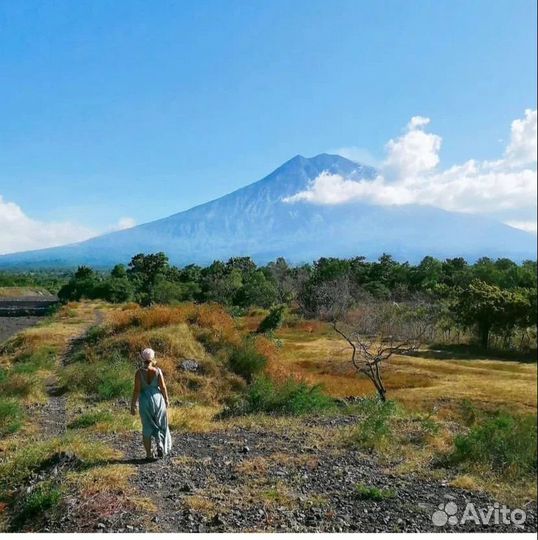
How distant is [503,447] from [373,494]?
910 mm

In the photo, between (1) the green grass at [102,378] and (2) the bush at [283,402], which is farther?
(1) the green grass at [102,378]

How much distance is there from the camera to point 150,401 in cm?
454

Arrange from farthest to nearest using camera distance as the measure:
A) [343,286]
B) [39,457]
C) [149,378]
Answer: [343,286], [39,457], [149,378]

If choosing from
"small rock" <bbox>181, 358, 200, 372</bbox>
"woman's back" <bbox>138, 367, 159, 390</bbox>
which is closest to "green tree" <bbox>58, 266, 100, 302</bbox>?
"small rock" <bbox>181, 358, 200, 372</bbox>

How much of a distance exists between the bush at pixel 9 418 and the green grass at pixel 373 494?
4.59 m

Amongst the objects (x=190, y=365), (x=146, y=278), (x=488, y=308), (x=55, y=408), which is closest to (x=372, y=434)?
(x=488, y=308)

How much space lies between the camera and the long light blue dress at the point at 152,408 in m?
4.54

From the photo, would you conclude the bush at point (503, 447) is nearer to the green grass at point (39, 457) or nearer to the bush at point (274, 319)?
the green grass at point (39, 457)

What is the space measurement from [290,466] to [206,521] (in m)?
1.13

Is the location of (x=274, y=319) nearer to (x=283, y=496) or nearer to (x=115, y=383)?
(x=115, y=383)

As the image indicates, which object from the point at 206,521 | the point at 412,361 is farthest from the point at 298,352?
the point at 206,521

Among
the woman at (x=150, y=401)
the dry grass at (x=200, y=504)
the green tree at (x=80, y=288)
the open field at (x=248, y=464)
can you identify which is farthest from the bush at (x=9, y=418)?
the green tree at (x=80, y=288)

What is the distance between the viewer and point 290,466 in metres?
4.31

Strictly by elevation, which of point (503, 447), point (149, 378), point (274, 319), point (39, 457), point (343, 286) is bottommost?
point (274, 319)
